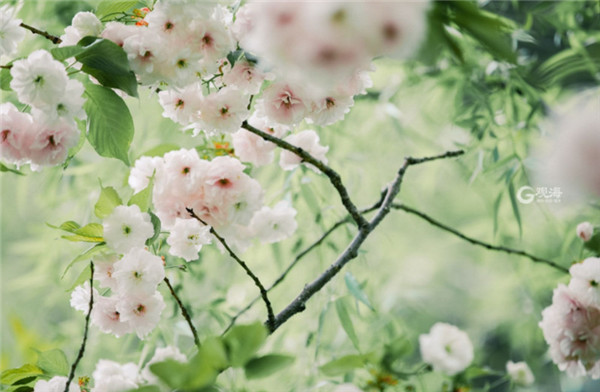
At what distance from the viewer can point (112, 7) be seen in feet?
1.38

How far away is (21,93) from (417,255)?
193 cm

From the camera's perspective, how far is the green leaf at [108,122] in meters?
0.40

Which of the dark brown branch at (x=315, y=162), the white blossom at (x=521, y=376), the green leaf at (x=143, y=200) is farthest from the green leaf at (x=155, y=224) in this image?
the white blossom at (x=521, y=376)

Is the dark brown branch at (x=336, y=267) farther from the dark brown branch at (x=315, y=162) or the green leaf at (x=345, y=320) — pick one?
the green leaf at (x=345, y=320)

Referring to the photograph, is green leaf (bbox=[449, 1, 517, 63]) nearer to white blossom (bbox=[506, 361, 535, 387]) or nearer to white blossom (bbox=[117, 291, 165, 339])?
white blossom (bbox=[117, 291, 165, 339])

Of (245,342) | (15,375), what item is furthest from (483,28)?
(15,375)

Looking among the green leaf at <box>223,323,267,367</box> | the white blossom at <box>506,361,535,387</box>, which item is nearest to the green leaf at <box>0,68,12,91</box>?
the green leaf at <box>223,323,267,367</box>

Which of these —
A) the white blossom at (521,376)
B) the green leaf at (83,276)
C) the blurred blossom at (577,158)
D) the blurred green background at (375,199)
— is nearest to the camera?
the blurred blossom at (577,158)

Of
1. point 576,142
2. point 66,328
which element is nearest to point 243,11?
point 576,142

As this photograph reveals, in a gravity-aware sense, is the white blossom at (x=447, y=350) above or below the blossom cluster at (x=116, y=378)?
below

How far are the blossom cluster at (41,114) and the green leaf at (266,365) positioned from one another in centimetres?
20

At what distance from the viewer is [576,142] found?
0.22 metres

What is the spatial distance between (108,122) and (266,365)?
0.73 ft

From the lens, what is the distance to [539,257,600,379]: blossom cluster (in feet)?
1.65
